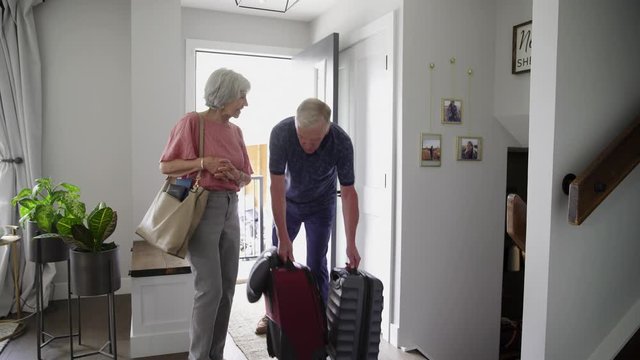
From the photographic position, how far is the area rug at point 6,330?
2.77 m

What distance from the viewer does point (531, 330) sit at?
161cm

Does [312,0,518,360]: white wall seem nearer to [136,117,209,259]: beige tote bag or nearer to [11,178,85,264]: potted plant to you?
[136,117,209,259]: beige tote bag

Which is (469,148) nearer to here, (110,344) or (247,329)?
(247,329)

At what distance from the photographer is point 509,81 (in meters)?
2.99

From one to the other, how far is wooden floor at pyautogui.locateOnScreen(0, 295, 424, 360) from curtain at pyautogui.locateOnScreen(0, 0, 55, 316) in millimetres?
294

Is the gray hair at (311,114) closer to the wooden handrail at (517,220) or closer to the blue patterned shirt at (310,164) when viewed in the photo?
the blue patterned shirt at (310,164)

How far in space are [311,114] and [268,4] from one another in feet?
7.63

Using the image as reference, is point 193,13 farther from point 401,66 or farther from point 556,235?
point 556,235

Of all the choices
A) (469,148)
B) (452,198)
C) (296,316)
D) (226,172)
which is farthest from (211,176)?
(469,148)

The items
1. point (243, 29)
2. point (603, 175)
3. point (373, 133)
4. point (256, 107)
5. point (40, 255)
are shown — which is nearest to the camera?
point (603, 175)

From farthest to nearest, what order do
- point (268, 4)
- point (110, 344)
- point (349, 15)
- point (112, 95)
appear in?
point (268, 4) < point (112, 95) < point (349, 15) < point (110, 344)

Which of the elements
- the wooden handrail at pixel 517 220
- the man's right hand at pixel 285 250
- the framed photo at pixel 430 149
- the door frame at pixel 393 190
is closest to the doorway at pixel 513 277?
the framed photo at pixel 430 149

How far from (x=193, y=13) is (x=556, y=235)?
3559 millimetres

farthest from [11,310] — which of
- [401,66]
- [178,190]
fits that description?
[401,66]
